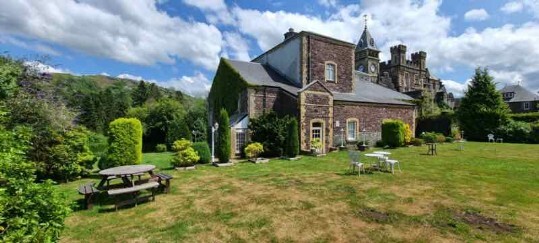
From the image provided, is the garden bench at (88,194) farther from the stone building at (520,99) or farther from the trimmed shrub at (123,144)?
the stone building at (520,99)

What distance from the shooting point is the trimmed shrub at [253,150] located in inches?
647

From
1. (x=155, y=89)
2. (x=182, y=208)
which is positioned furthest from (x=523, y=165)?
(x=155, y=89)

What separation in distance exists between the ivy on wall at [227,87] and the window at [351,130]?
8616 mm

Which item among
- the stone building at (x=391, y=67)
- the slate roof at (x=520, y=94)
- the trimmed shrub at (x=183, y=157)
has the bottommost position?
the trimmed shrub at (x=183, y=157)

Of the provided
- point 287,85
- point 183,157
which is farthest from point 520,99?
point 183,157

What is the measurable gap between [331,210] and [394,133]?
52.7 ft

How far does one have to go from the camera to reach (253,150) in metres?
16.4

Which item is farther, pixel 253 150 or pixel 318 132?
pixel 318 132

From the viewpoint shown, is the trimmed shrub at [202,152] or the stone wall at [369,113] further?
the stone wall at [369,113]

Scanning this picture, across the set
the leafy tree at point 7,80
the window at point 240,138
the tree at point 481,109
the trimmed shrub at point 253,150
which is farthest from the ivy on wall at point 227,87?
the tree at point 481,109

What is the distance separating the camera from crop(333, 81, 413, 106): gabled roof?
22.4 metres

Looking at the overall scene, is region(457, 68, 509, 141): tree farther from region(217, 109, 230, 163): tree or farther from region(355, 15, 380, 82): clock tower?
region(355, 15, 380, 82): clock tower

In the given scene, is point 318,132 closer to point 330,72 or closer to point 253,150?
point 253,150


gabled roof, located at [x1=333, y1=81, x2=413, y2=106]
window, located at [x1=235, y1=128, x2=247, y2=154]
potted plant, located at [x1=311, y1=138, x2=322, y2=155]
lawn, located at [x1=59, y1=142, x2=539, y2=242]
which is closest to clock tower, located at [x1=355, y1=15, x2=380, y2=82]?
gabled roof, located at [x1=333, y1=81, x2=413, y2=106]
